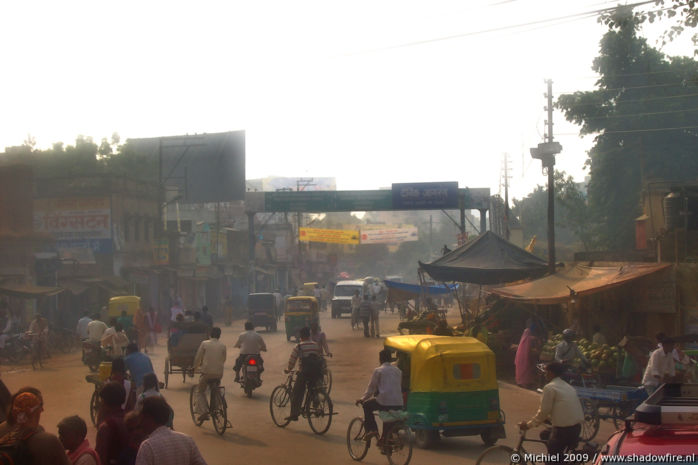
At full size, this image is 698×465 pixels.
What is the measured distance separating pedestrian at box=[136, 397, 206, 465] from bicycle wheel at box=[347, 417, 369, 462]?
5.48 metres

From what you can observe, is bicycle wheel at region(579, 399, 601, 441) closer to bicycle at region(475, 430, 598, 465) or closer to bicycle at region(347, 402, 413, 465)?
bicycle at region(347, 402, 413, 465)

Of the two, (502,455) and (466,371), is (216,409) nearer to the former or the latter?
(466,371)

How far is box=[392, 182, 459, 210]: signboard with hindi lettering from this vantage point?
151ft

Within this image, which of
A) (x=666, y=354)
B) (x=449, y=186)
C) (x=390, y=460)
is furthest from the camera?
(x=449, y=186)

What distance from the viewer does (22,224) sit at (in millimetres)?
33031

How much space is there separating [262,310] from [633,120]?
2394cm

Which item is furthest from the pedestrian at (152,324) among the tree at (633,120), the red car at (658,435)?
the tree at (633,120)

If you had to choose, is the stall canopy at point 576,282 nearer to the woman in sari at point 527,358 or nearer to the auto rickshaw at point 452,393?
the woman in sari at point 527,358

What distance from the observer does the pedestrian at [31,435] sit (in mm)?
5152

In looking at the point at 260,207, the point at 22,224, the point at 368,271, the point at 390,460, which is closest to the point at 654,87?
the point at 260,207

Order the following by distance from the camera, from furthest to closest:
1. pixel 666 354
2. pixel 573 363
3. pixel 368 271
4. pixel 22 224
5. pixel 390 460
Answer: pixel 368 271
pixel 22 224
pixel 573 363
pixel 666 354
pixel 390 460

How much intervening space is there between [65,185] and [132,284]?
686cm

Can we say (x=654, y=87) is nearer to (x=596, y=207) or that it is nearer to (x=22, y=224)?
(x=596, y=207)

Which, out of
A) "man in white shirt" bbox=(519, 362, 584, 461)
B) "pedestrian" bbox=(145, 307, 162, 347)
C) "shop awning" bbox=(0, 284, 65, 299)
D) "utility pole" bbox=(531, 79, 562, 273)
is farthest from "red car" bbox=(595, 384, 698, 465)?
"shop awning" bbox=(0, 284, 65, 299)
